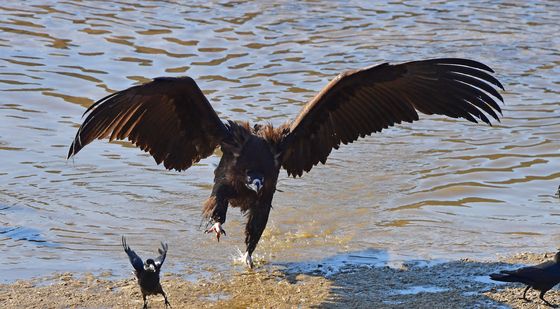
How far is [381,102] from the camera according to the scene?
27.2 ft

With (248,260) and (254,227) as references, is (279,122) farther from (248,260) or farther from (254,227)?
(248,260)

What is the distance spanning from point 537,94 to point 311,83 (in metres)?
2.65

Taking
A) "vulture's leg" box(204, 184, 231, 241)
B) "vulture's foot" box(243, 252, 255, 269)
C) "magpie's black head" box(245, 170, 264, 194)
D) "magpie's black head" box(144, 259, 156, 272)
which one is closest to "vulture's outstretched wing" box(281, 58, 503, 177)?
"magpie's black head" box(245, 170, 264, 194)

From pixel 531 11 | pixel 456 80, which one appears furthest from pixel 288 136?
pixel 531 11

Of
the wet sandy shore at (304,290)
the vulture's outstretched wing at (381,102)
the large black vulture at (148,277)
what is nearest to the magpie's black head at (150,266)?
the large black vulture at (148,277)

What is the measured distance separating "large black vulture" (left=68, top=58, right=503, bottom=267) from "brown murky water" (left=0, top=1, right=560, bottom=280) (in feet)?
1.82

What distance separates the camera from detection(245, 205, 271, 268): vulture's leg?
7789 millimetres

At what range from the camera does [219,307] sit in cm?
688

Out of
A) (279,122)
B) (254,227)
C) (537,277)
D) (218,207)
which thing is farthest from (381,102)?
(279,122)

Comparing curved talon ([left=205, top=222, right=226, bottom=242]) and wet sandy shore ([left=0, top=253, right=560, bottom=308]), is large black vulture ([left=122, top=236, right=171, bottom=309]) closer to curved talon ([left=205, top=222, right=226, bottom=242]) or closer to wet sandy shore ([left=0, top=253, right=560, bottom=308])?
wet sandy shore ([left=0, top=253, right=560, bottom=308])

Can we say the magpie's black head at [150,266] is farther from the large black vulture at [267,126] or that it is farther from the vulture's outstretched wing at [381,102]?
the vulture's outstretched wing at [381,102]

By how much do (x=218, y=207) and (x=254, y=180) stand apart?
331 millimetres

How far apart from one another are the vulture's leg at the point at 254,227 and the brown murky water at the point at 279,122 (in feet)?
0.65

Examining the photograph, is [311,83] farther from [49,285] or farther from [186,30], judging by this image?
[49,285]
